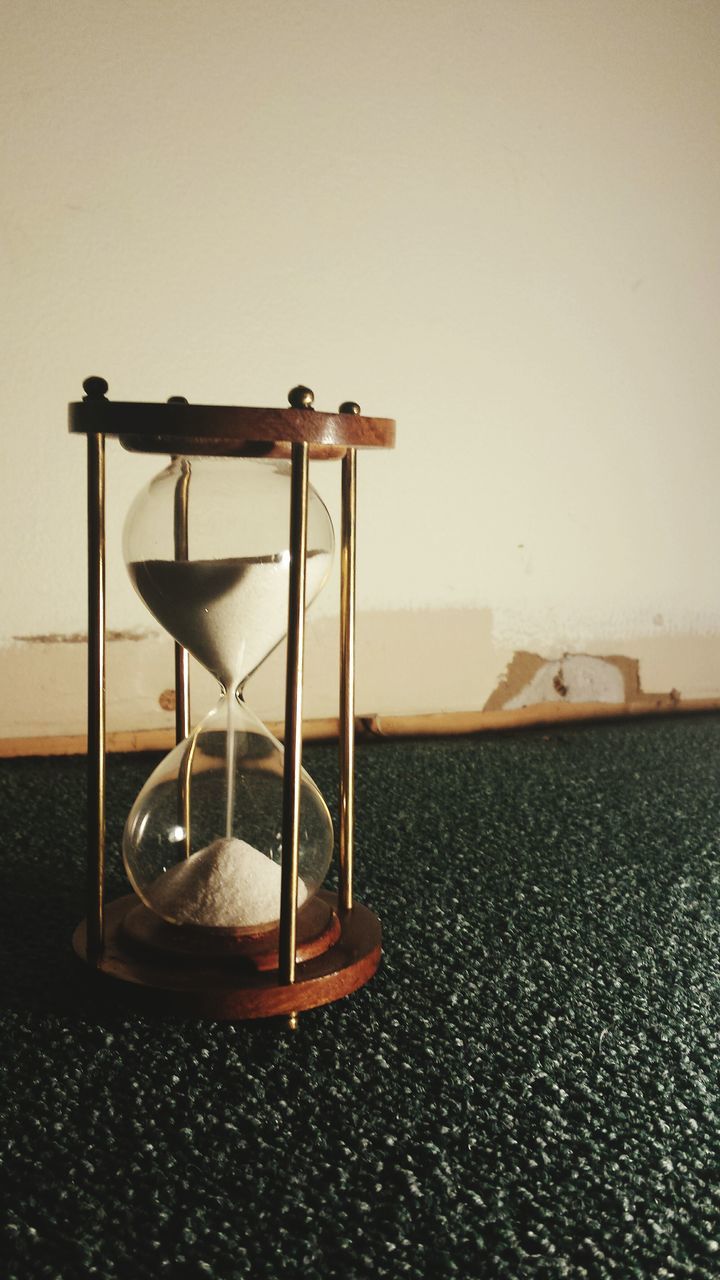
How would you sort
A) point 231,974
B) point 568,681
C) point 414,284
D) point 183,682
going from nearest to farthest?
point 231,974
point 183,682
point 414,284
point 568,681

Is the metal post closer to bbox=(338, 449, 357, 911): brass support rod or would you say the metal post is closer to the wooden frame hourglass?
the wooden frame hourglass

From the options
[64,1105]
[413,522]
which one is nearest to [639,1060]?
[64,1105]

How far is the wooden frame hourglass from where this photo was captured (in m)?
0.75

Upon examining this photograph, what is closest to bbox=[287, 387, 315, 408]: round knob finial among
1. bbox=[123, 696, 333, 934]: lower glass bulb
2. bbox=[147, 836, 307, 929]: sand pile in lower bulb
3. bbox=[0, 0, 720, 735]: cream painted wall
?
bbox=[123, 696, 333, 934]: lower glass bulb

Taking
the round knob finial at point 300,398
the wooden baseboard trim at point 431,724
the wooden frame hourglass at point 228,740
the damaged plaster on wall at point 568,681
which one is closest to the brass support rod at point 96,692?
the wooden frame hourglass at point 228,740

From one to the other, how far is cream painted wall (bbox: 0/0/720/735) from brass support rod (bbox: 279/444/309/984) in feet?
3.09

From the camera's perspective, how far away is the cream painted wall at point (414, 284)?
5.18ft

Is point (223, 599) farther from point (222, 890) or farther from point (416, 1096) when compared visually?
point (416, 1096)

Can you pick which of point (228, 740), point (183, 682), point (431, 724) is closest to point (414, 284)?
point (431, 724)

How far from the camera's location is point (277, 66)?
5.43 feet

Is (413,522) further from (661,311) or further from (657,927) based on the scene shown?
(657,927)

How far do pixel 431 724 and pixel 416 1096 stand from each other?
1.16 metres

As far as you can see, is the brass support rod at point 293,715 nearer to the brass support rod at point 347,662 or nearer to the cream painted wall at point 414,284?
the brass support rod at point 347,662

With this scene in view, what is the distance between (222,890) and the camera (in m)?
0.84
